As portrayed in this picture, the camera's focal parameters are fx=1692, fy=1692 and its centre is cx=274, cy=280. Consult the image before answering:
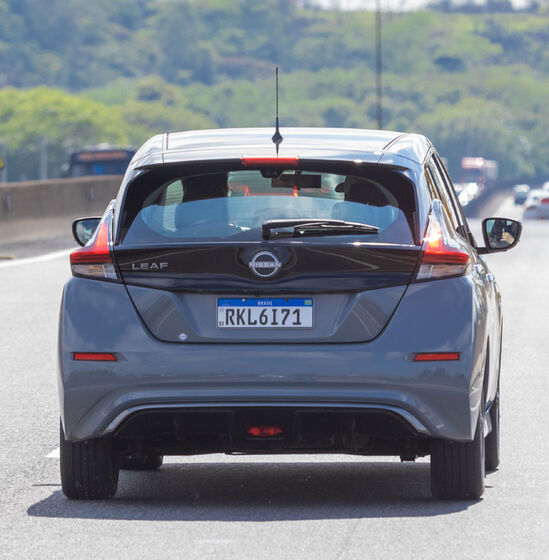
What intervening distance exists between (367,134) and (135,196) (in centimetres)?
112

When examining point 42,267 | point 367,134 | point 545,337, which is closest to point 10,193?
point 42,267

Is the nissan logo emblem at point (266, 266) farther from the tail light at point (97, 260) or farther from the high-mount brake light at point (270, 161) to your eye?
the tail light at point (97, 260)

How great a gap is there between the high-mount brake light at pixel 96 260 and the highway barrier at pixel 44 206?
829 inches

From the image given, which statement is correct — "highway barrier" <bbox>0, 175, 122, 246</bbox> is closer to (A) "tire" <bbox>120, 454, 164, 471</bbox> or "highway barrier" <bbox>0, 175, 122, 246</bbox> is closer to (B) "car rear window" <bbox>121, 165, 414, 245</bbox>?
(A) "tire" <bbox>120, 454, 164, 471</bbox>

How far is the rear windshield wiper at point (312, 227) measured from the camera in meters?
6.31

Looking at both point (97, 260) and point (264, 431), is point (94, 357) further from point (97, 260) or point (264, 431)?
point (264, 431)

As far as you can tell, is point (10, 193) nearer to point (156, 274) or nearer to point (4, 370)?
point (4, 370)

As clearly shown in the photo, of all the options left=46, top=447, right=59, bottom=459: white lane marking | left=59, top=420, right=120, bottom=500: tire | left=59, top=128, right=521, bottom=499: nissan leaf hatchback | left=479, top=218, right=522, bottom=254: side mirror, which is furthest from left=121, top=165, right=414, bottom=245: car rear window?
left=46, top=447, right=59, bottom=459: white lane marking

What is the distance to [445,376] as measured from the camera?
626 centimetres

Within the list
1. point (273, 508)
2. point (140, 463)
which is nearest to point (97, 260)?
point (273, 508)

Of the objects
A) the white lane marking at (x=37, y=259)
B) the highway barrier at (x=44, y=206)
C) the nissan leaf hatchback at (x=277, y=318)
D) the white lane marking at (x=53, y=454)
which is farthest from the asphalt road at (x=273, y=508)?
the highway barrier at (x=44, y=206)

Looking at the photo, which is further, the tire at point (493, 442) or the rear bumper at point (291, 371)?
the tire at point (493, 442)

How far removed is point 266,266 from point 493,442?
178 centimetres

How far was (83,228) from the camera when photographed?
7734 mm
